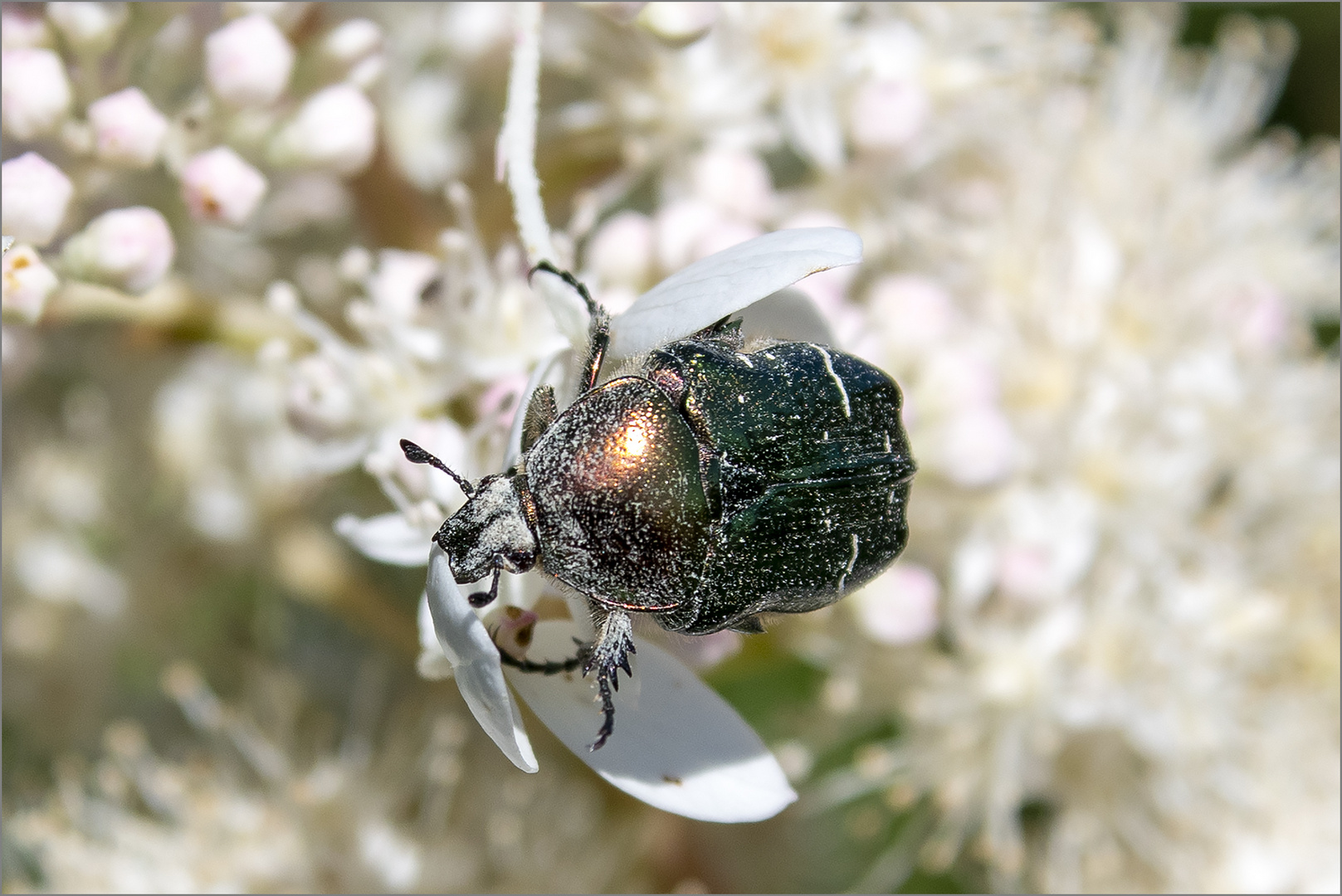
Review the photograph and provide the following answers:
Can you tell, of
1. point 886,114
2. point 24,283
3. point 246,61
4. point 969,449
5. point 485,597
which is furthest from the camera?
point 886,114

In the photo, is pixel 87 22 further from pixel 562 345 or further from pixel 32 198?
pixel 562 345

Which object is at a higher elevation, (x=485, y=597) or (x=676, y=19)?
(x=676, y=19)

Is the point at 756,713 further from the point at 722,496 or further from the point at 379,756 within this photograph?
the point at 722,496

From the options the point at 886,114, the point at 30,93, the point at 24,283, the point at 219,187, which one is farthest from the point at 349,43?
the point at 886,114

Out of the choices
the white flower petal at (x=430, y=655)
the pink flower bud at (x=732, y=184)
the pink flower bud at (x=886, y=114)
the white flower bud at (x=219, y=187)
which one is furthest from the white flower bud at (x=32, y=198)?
the pink flower bud at (x=886, y=114)

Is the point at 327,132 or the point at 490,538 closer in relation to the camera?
the point at 490,538

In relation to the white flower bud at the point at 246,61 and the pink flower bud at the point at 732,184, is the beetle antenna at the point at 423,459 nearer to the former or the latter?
the white flower bud at the point at 246,61

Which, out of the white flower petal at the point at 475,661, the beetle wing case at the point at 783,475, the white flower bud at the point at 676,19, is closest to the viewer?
the white flower petal at the point at 475,661
